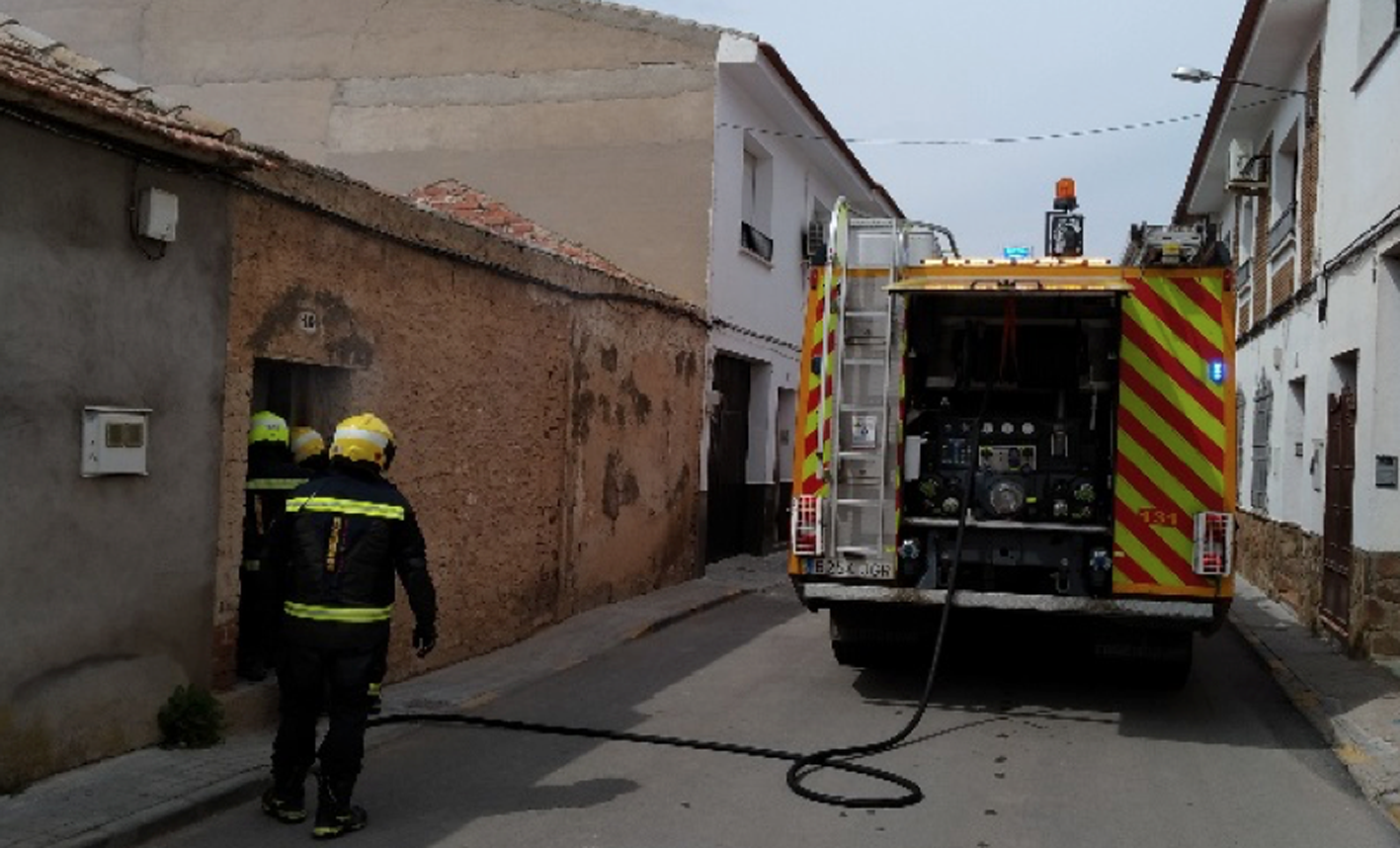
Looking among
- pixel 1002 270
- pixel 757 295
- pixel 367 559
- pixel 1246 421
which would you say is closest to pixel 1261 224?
pixel 1246 421

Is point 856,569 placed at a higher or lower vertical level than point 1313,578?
higher

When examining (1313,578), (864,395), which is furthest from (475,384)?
(1313,578)

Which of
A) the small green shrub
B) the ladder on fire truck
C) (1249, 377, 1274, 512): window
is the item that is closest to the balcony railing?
(1249, 377, 1274, 512): window

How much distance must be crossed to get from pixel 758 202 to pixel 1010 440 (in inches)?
377

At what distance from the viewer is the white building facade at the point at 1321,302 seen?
9508 millimetres

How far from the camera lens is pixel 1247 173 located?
1631 centimetres

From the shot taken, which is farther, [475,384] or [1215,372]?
[475,384]

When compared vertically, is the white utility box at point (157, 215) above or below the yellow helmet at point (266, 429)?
above

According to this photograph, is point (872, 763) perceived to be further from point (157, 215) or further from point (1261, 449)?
point (1261, 449)

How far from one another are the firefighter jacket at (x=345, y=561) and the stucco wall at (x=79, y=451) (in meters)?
0.90

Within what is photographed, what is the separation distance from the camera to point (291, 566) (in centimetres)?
523

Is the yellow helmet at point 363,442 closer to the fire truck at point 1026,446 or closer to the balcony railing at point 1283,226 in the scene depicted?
the fire truck at point 1026,446

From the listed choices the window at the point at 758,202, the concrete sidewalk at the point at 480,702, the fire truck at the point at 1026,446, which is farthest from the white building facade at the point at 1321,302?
the window at the point at 758,202

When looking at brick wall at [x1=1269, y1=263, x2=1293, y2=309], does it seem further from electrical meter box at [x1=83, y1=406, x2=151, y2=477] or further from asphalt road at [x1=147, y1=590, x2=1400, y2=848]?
electrical meter box at [x1=83, y1=406, x2=151, y2=477]
